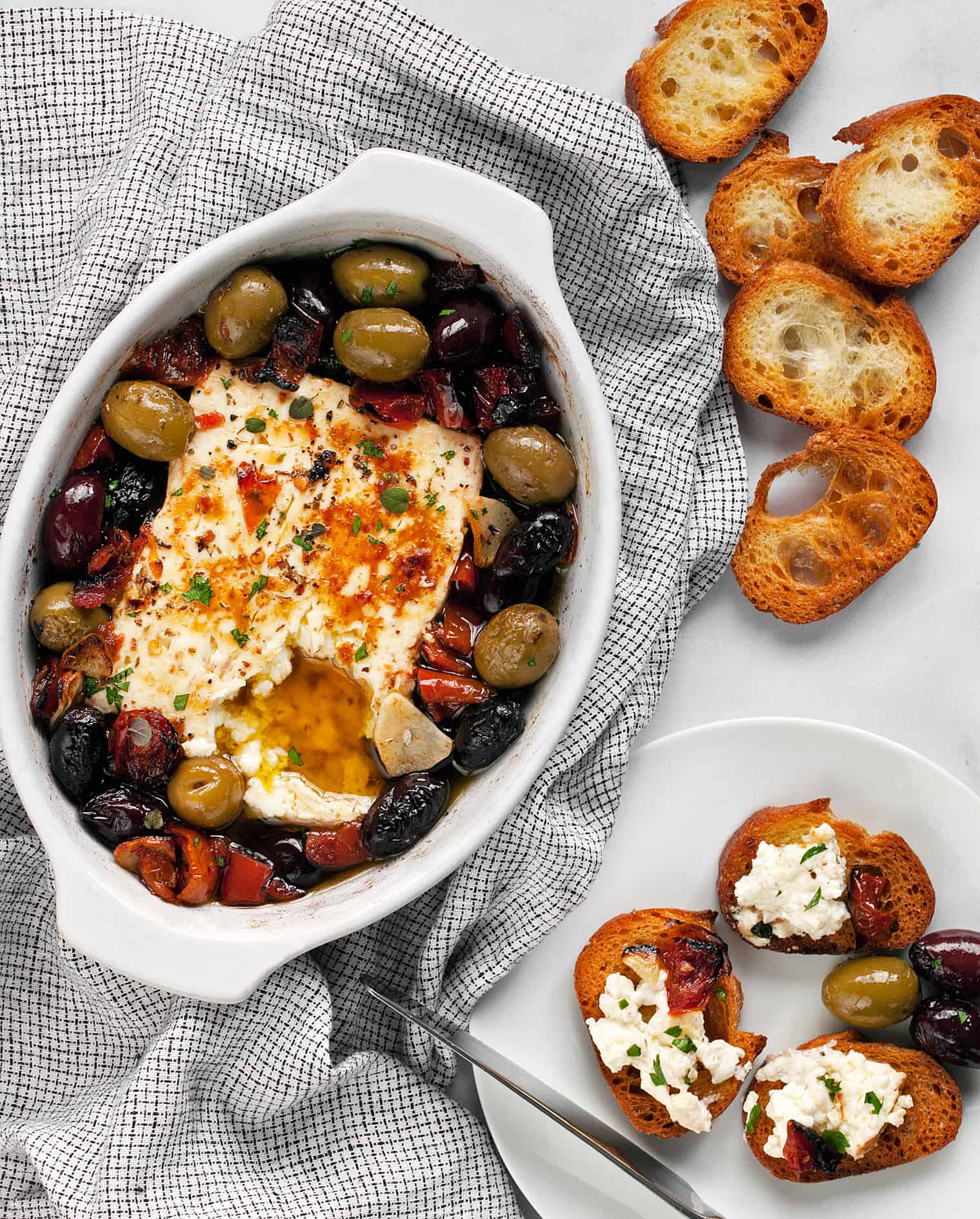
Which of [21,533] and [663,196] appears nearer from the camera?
[21,533]

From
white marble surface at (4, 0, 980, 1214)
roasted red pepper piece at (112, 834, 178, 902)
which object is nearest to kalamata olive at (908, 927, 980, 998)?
white marble surface at (4, 0, 980, 1214)

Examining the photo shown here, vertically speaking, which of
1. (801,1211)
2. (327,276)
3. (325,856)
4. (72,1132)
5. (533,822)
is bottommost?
(72,1132)

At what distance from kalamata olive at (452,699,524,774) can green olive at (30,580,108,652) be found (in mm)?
1010

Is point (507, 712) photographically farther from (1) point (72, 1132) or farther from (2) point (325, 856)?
(1) point (72, 1132)

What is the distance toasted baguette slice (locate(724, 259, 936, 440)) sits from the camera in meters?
3.50

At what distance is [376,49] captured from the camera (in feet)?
10.7

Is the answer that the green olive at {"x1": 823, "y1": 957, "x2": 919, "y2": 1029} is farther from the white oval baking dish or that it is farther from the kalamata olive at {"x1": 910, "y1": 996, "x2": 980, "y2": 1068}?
the white oval baking dish

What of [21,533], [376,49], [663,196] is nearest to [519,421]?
[663,196]

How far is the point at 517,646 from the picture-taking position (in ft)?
10.1

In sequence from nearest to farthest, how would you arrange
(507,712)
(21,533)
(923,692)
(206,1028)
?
(21,533), (507,712), (206,1028), (923,692)

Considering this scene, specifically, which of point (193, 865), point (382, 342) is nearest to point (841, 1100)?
point (193, 865)

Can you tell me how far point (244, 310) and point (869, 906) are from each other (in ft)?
7.70

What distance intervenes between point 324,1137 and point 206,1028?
0.48 meters

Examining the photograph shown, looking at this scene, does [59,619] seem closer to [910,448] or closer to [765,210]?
[765,210]
